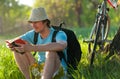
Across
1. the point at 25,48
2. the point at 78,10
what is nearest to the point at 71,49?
the point at 25,48

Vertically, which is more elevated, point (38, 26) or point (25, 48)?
point (38, 26)

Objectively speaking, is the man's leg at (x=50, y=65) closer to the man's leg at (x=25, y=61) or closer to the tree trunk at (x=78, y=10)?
the man's leg at (x=25, y=61)

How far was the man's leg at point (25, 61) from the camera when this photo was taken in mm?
6297

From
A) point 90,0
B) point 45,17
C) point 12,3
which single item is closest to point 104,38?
point 45,17

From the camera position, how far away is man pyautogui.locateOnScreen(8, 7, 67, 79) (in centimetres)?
589

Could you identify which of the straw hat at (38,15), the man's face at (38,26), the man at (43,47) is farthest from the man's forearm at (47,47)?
the straw hat at (38,15)

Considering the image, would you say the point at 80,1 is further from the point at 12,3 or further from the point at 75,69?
the point at 75,69

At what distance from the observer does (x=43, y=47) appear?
5883 millimetres

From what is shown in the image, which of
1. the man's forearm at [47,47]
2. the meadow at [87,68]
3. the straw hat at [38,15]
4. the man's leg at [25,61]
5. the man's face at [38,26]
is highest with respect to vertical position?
the straw hat at [38,15]

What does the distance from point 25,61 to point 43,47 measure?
58 cm

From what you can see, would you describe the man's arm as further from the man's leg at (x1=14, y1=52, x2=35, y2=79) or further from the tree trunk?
the tree trunk

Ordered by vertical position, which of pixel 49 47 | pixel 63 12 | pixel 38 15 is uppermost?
pixel 38 15

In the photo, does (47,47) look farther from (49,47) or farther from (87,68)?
(87,68)

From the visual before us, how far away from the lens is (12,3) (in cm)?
4791
